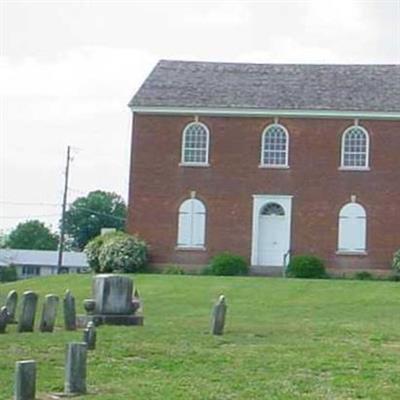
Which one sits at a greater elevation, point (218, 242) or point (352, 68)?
point (352, 68)

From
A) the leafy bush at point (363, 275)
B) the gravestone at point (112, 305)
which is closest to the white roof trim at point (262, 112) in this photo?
the leafy bush at point (363, 275)

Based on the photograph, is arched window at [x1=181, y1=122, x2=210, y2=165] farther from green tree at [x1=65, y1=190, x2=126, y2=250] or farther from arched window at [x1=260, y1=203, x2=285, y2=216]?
green tree at [x1=65, y1=190, x2=126, y2=250]

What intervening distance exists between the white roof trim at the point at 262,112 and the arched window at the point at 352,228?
3913 millimetres

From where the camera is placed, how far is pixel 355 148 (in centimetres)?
5069

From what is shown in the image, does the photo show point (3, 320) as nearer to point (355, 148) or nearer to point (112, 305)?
point (112, 305)

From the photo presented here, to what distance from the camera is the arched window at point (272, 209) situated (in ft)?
167

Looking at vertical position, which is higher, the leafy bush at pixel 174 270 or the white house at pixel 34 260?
the white house at pixel 34 260

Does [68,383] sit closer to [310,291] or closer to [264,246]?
[310,291]

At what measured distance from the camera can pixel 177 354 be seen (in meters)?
18.5

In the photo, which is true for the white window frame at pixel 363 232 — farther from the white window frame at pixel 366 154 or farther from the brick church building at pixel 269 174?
the white window frame at pixel 366 154

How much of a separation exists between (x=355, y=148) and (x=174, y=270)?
9457mm

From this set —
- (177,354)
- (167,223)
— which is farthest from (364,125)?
(177,354)

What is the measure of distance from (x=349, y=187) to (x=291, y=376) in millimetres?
35160

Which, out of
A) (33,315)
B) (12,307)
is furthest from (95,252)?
(33,315)
